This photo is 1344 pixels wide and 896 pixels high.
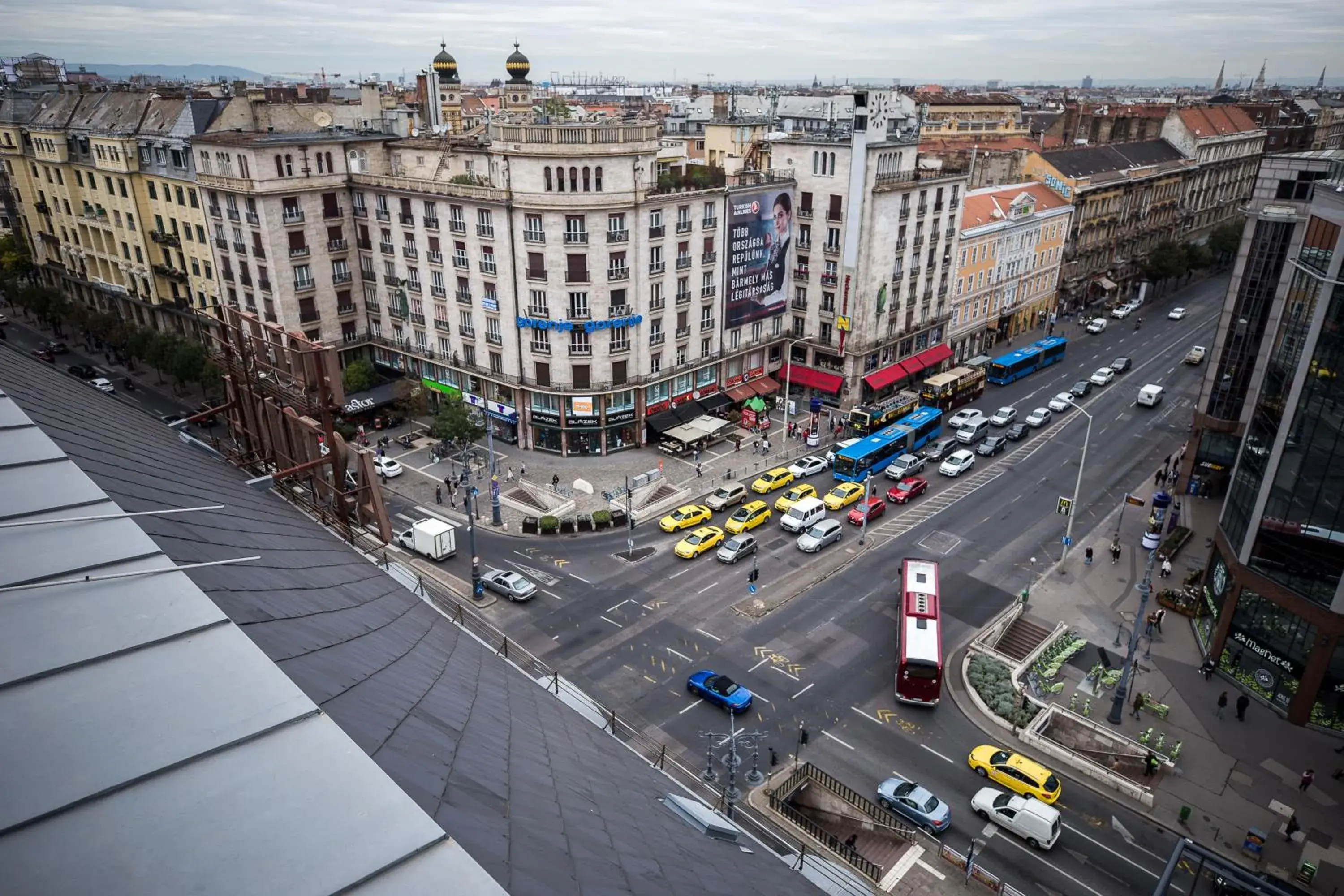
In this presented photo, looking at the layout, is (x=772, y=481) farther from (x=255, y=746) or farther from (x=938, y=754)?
(x=255, y=746)

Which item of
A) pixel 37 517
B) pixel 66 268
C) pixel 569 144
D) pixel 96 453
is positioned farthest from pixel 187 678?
pixel 66 268

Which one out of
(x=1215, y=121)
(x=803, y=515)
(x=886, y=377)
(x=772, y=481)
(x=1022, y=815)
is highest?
(x=1215, y=121)

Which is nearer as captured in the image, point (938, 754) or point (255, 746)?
point (255, 746)

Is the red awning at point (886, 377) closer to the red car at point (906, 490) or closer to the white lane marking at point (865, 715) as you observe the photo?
the red car at point (906, 490)

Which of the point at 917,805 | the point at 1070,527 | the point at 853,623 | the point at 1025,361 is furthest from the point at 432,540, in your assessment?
the point at 1025,361

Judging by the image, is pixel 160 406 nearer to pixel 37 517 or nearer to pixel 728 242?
pixel 728 242

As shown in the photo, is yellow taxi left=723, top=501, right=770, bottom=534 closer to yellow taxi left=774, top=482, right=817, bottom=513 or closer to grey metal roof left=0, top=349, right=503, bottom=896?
yellow taxi left=774, top=482, right=817, bottom=513

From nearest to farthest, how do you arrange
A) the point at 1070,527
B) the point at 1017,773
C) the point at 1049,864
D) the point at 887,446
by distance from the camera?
1. the point at 1049,864
2. the point at 1017,773
3. the point at 1070,527
4. the point at 887,446
